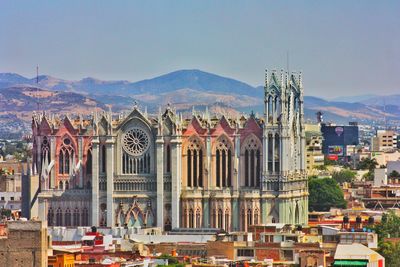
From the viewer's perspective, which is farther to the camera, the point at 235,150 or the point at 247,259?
the point at 235,150

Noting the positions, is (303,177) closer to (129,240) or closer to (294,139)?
(294,139)

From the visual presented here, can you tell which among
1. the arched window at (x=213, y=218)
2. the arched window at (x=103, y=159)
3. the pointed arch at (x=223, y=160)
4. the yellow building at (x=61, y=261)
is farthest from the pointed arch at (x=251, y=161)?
the yellow building at (x=61, y=261)

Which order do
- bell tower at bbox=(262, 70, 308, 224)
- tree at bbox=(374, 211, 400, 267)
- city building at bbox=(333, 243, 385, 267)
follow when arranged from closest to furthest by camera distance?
city building at bbox=(333, 243, 385, 267) < tree at bbox=(374, 211, 400, 267) < bell tower at bbox=(262, 70, 308, 224)

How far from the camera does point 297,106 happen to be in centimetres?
18562

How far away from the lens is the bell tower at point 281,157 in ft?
588

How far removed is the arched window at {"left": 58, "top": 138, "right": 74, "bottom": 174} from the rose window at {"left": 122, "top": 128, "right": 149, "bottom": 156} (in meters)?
5.67

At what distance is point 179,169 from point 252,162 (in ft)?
21.3

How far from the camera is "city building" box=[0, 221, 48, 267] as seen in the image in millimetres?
119375

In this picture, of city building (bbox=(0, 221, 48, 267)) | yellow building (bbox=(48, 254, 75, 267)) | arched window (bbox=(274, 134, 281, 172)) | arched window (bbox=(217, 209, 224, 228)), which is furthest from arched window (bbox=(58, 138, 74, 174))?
city building (bbox=(0, 221, 48, 267))

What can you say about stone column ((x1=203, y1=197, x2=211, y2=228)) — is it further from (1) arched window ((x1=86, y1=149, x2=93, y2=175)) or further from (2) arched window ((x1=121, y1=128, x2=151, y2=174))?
(1) arched window ((x1=86, y1=149, x2=93, y2=175))

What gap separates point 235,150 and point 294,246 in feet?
127

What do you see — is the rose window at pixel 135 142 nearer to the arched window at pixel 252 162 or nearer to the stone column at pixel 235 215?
the arched window at pixel 252 162

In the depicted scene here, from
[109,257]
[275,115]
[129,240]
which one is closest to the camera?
[109,257]

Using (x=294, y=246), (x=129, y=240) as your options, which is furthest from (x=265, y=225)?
(x=294, y=246)
